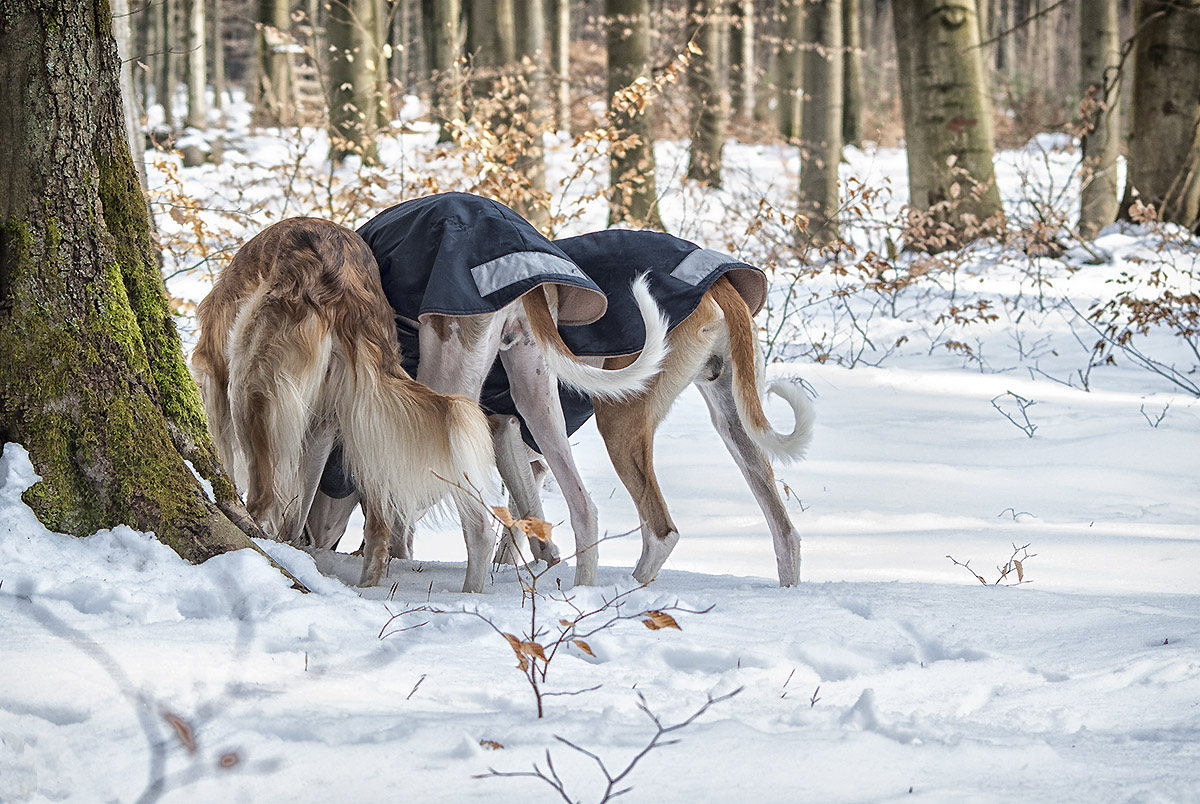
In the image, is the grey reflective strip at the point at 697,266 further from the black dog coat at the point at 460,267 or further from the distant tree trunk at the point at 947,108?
the distant tree trunk at the point at 947,108

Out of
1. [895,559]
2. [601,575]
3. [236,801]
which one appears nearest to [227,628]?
[236,801]

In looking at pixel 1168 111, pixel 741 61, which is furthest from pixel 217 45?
pixel 1168 111

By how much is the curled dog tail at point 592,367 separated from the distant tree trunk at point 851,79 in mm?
18832

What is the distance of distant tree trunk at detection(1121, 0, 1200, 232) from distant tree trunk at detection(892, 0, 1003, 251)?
4.55 ft

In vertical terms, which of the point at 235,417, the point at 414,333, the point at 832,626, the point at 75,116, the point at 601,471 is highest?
the point at 75,116

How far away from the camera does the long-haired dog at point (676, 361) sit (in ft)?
11.2

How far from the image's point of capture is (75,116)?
91.7 inches

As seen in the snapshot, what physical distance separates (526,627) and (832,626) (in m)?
0.74

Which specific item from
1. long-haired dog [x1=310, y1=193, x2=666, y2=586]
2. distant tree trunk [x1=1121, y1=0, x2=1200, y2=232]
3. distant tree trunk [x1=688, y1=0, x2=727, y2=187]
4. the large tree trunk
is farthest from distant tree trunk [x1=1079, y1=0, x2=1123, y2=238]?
the large tree trunk

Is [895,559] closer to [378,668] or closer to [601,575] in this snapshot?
[601,575]

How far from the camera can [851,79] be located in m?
21.6

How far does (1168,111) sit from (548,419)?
28.5 feet

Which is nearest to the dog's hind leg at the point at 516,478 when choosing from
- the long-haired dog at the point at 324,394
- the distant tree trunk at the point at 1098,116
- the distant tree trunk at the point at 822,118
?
the long-haired dog at the point at 324,394

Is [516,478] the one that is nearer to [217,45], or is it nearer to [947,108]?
[947,108]
